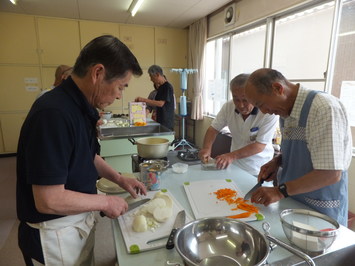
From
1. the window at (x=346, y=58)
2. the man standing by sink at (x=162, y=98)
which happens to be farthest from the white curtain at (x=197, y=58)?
the window at (x=346, y=58)

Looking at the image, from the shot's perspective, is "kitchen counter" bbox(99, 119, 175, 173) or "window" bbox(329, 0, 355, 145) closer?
"window" bbox(329, 0, 355, 145)

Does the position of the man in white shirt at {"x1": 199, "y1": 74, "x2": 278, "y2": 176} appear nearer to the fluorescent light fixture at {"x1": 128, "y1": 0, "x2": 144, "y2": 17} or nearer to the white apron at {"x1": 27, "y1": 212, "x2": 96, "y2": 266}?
the white apron at {"x1": 27, "y1": 212, "x2": 96, "y2": 266}

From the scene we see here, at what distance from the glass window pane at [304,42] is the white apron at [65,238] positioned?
8.73 feet

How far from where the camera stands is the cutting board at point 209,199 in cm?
96

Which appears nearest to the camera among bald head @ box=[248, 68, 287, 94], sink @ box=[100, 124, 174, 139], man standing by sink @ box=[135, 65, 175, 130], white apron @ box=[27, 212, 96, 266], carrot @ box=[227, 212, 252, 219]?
white apron @ box=[27, 212, 96, 266]

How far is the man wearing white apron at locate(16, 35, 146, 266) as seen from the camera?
2.18 feet

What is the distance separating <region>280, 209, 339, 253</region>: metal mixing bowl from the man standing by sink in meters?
2.53

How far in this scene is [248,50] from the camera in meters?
3.65

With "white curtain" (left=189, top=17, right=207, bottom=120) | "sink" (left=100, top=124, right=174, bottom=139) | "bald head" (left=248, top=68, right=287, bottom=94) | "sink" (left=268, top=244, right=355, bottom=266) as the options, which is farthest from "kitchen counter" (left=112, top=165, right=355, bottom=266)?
"white curtain" (left=189, top=17, right=207, bottom=120)

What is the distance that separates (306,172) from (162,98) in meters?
2.40

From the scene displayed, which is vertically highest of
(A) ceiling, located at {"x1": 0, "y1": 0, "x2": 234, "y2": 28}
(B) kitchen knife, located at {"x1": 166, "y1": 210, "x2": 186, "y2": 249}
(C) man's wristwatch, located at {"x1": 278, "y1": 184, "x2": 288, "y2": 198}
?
(A) ceiling, located at {"x1": 0, "y1": 0, "x2": 234, "y2": 28}

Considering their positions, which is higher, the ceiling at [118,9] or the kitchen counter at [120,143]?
the ceiling at [118,9]

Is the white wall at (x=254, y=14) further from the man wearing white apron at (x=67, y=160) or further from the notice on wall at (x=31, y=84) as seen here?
the notice on wall at (x=31, y=84)

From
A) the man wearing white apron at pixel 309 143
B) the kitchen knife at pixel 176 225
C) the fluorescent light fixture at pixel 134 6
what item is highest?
the fluorescent light fixture at pixel 134 6
